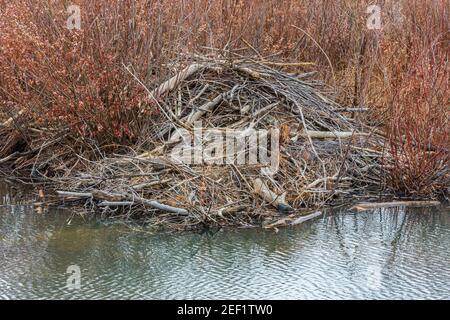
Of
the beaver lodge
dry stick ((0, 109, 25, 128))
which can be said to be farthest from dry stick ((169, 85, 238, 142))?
dry stick ((0, 109, 25, 128))

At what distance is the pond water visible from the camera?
466cm

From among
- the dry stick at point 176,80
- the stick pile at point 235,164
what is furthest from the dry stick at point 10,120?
the dry stick at point 176,80

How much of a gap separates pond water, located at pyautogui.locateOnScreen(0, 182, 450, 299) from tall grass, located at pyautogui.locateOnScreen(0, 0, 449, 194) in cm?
80

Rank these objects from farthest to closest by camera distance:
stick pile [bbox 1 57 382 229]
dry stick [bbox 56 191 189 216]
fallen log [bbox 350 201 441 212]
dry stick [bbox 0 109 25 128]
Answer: dry stick [bbox 0 109 25 128] → fallen log [bbox 350 201 441 212] → stick pile [bbox 1 57 382 229] → dry stick [bbox 56 191 189 216]

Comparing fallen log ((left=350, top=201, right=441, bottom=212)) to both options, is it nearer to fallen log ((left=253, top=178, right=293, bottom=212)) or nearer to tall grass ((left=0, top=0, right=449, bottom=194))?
tall grass ((left=0, top=0, right=449, bottom=194))

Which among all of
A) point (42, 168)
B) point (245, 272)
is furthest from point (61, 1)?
point (245, 272)

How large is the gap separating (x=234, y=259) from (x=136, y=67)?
2.69 metres

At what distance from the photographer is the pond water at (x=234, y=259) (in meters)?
4.66

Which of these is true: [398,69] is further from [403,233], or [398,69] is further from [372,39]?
[403,233]

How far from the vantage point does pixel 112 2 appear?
6855 mm

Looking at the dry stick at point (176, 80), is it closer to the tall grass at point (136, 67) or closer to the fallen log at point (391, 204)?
the tall grass at point (136, 67)

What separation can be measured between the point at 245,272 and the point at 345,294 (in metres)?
0.72

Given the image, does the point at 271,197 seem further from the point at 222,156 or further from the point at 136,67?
the point at 136,67

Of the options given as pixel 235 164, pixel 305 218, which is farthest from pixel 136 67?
pixel 305 218
